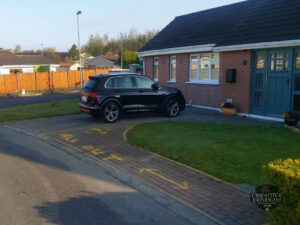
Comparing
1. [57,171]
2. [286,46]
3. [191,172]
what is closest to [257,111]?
[286,46]

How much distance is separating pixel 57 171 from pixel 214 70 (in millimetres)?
10508

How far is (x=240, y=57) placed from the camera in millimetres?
13797

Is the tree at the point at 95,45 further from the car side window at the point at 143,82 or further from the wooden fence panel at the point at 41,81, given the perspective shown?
the car side window at the point at 143,82

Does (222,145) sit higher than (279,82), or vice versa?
(279,82)

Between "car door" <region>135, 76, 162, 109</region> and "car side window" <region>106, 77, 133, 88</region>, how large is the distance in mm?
323

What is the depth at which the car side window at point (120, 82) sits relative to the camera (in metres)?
12.8

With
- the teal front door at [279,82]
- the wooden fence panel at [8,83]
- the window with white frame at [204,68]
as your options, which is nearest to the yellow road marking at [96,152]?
the teal front door at [279,82]

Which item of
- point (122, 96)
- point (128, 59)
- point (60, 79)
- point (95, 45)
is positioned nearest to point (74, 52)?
point (95, 45)

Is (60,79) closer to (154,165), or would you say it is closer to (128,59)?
(128,59)

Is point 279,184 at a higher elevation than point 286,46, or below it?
below

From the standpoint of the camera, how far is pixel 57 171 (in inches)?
283

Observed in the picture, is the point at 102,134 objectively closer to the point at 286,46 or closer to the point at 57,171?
the point at 57,171

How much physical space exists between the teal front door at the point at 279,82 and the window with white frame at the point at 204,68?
334 cm

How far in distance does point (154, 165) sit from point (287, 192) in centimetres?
366
